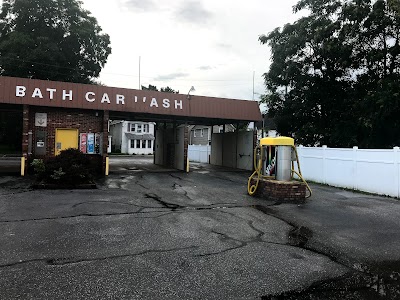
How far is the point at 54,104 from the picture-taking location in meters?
15.7

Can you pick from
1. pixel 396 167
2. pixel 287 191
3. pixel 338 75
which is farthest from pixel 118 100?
pixel 338 75

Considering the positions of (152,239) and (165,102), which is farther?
(165,102)

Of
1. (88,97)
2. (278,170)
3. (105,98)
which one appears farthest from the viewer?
(105,98)

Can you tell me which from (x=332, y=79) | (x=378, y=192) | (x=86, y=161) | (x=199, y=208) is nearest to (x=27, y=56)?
(x=86, y=161)

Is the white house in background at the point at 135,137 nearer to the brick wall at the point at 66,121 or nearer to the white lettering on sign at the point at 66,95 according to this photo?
→ the brick wall at the point at 66,121

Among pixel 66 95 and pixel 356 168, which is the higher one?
pixel 66 95

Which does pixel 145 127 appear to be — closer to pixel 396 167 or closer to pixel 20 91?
pixel 20 91

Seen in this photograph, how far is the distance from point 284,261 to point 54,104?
47.7 ft

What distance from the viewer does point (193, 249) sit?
5.26 metres

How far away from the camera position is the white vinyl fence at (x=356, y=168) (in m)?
11.6

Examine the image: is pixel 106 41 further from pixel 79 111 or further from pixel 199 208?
pixel 199 208

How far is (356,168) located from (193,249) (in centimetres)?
1057

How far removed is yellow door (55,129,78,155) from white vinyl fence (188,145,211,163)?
1539 centimetres

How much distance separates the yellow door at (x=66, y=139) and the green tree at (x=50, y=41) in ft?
69.8
